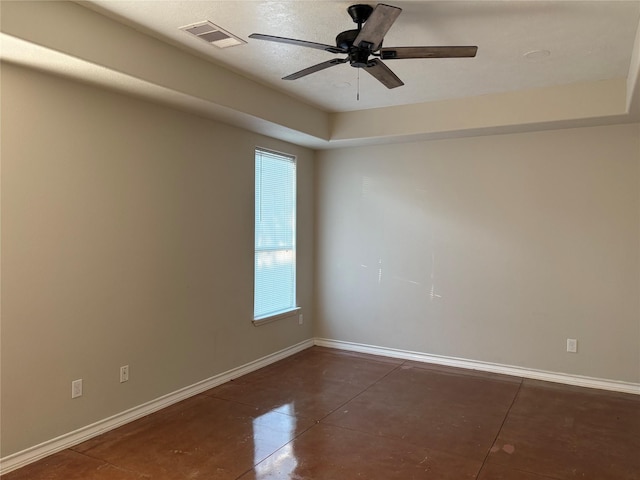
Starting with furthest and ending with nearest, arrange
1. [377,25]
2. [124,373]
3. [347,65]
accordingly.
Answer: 1. [347,65]
2. [124,373]
3. [377,25]

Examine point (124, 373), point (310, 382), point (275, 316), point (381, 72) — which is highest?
point (381, 72)

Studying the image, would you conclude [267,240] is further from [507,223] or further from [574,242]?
[574,242]

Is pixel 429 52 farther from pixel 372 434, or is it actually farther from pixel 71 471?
pixel 71 471

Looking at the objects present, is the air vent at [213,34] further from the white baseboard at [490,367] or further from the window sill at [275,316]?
the white baseboard at [490,367]

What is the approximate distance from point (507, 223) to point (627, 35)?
6.43ft

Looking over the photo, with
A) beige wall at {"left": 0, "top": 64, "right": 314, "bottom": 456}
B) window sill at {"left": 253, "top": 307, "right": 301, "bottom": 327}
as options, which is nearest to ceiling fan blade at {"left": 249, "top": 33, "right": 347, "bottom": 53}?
beige wall at {"left": 0, "top": 64, "right": 314, "bottom": 456}

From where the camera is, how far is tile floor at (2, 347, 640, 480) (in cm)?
269

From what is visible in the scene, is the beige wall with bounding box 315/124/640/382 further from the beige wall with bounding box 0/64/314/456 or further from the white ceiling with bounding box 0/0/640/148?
the beige wall with bounding box 0/64/314/456

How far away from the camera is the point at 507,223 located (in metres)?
4.48

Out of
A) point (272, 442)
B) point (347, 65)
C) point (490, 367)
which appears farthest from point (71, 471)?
point (490, 367)

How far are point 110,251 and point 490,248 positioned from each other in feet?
11.3

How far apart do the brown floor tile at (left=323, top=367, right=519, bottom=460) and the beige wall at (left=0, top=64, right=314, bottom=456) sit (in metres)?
1.40

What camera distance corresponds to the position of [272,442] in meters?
3.03

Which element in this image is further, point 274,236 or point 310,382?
point 274,236
